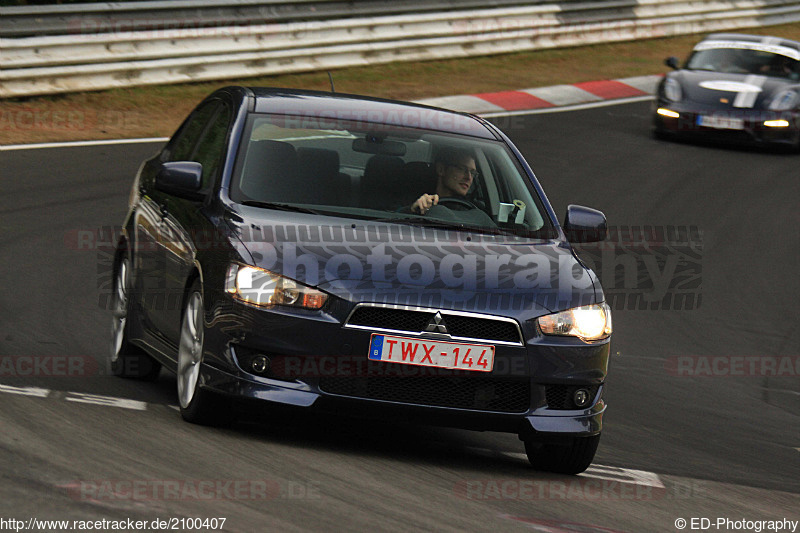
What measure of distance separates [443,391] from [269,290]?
2.77 feet

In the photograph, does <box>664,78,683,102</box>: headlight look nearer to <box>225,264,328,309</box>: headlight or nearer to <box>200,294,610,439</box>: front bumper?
<box>200,294,610,439</box>: front bumper

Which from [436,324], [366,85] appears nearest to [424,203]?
[436,324]

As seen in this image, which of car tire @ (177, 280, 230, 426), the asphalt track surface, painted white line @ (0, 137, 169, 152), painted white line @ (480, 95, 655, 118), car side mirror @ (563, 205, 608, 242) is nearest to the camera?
the asphalt track surface

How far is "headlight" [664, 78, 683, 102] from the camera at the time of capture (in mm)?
18953

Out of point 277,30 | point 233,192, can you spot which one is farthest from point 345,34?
point 233,192

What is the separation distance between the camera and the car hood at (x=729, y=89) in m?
18.7

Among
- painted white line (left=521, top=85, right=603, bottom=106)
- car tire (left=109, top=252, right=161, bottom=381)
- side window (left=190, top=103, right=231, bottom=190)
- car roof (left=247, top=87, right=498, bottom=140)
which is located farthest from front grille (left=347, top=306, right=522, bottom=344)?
painted white line (left=521, top=85, right=603, bottom=106)

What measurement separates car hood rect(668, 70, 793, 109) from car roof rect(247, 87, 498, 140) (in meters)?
11.7

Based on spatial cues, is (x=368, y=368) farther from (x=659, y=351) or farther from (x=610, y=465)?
(x=659, y=351)

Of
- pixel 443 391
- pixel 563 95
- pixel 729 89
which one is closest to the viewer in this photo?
pixel 443 391

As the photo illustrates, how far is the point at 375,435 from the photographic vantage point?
21.8 feet

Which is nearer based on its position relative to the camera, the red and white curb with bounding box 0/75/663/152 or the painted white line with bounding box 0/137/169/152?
the painted white line with bounding box 0/137/169/152

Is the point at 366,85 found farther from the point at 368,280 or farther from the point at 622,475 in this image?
the point at 368,280

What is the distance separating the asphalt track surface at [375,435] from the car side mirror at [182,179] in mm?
1025
